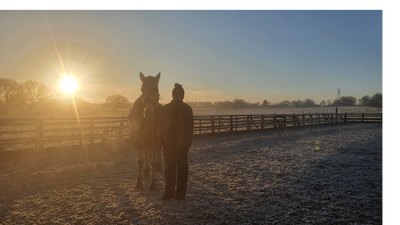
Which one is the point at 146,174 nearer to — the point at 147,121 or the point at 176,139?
the point at 147,121

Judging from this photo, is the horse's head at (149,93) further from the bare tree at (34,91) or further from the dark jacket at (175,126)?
the bare tree at (34,91)

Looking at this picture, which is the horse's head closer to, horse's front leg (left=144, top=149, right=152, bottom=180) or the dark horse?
the dark horse

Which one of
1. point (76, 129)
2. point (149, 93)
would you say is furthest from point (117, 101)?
point (149, 93)

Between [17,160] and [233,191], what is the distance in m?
8.12

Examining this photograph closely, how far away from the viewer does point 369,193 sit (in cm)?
461

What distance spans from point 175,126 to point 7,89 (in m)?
48.1

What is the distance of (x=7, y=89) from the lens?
3909cm

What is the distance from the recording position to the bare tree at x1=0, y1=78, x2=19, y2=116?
3838cm

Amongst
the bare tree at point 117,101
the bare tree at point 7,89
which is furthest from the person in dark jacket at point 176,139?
the bare tree at point 117,101

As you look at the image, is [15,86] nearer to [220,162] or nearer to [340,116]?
[220,162]

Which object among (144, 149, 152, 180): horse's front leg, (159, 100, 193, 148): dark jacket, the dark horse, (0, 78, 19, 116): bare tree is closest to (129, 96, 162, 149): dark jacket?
the dark horse

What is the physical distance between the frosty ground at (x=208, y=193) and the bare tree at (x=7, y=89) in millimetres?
40723

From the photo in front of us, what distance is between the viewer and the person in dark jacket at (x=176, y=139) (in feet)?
13.8
